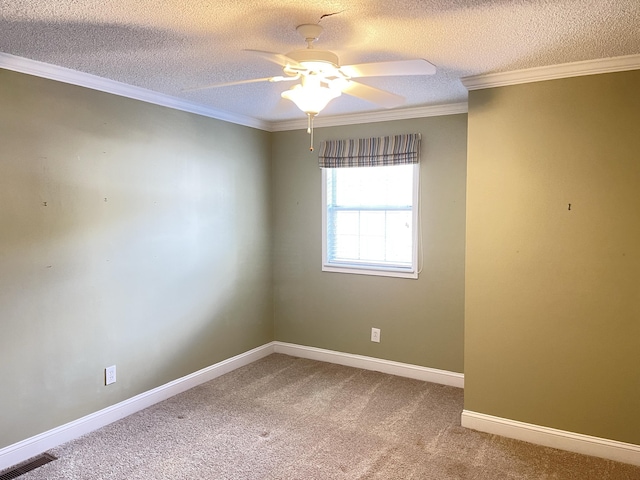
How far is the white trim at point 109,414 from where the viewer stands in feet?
9.05

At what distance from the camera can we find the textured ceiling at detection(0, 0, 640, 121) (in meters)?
1.96

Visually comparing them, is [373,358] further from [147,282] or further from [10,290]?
[10,290]

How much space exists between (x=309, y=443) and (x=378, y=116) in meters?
2.67

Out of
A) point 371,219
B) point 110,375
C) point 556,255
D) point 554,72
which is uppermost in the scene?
point 554,72

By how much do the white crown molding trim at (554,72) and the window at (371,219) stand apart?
1.11 metres

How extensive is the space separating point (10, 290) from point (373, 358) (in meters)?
2.87

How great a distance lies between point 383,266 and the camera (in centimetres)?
426

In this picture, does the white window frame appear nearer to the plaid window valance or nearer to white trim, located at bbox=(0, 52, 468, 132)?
the plaid window valance

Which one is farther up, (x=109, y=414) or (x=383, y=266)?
(x=383, y=266)

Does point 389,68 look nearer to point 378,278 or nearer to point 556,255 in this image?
point 556,255

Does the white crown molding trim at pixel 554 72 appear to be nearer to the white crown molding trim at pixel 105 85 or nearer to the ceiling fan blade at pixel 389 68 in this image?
the ceiling fan blade at pixel 389 68

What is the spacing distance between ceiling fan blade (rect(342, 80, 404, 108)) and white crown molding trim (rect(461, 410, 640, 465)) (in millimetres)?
2104

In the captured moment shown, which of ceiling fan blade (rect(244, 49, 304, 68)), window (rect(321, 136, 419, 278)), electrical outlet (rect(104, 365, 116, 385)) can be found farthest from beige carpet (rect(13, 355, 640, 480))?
ceiling fan blade (rect(244, 49, 304, 68))

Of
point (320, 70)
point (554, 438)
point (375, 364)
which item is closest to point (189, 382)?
point (375, 364)
